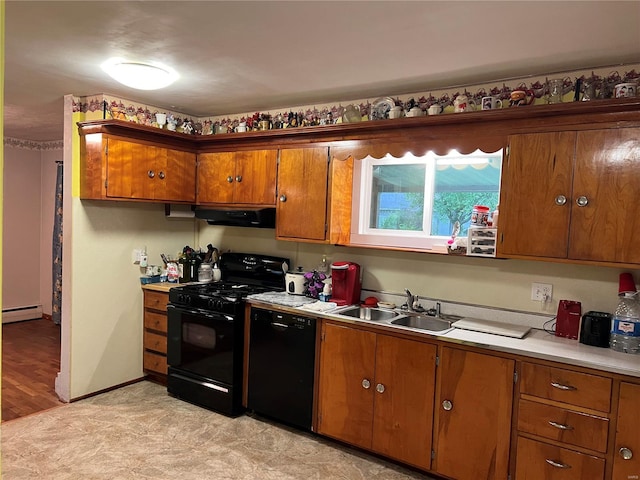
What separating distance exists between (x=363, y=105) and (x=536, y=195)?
145 cm

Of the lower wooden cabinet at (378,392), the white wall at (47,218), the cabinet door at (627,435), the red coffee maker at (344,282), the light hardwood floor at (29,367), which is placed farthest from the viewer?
the white wall at (47,218)

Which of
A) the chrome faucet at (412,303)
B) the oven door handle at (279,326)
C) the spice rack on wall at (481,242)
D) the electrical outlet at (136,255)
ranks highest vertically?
the spice rack on wall at (481,242)

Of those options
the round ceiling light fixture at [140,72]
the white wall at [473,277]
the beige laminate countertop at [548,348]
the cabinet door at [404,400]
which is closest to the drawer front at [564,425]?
the beige laminate countertop at [548,348]

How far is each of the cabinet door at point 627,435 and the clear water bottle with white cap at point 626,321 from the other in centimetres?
32

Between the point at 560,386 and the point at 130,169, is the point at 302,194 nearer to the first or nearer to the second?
the point at 130,169

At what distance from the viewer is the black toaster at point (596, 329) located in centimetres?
254

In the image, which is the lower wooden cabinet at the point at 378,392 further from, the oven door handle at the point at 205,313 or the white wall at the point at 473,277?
the oven door handle at the point at 205,313

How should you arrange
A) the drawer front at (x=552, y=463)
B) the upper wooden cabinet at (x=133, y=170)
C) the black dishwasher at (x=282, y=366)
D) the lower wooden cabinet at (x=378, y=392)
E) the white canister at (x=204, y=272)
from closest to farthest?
the drawer front at (x=552, y=463)
the lower wooden cabinet at (x=378, y=392)
the black dishwasher at (x=282, y=366)
the upper wooden cabinet at (x=133, y=170)
the white canister at (x=204, y=272)

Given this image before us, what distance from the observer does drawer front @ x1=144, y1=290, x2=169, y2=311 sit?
4.06 meters

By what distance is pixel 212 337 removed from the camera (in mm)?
3609

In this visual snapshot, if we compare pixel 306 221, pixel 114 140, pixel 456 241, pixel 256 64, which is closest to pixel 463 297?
pixel 456 241

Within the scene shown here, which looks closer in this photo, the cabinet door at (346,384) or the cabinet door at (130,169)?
the cabinet door at (346,384)

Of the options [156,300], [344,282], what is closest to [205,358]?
[156,300]

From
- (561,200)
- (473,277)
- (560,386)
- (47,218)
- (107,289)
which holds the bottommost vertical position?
(560,386)
